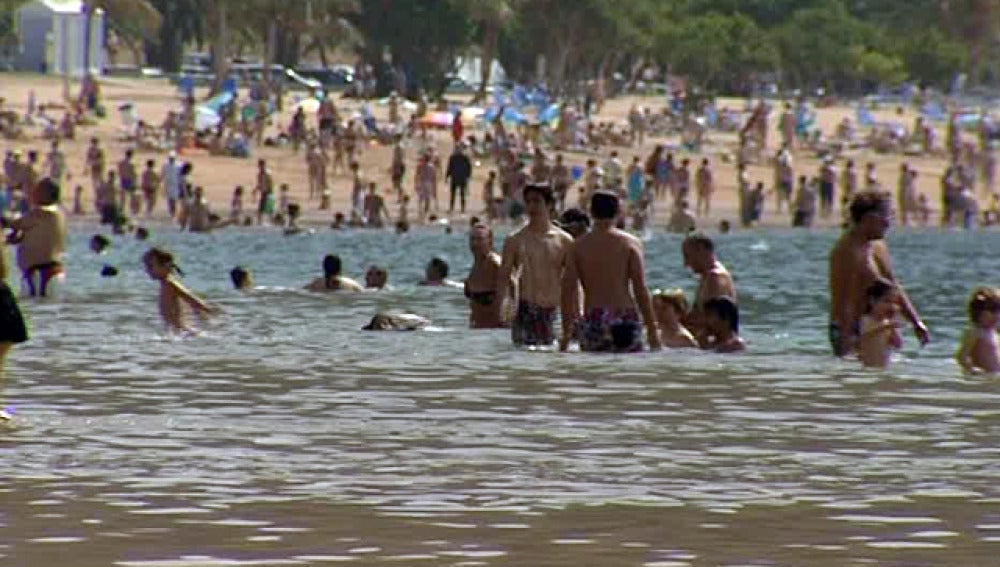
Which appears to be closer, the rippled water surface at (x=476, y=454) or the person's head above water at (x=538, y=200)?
the rippled water surface at (x=476, y=454)

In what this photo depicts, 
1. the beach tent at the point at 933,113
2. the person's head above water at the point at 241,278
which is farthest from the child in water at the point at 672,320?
the beach tent at the point at 933,113

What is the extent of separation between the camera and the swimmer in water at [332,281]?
87.6 ft

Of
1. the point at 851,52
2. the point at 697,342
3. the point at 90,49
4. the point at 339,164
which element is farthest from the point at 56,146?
the point at 851,52

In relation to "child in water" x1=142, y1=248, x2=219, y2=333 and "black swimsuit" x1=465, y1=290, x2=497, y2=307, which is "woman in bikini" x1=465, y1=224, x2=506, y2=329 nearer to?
"black swimsuit" x1=465, y1=290, x2=497, y2=307

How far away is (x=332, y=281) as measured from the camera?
2742 cm

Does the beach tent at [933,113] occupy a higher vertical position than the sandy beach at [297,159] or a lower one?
higher

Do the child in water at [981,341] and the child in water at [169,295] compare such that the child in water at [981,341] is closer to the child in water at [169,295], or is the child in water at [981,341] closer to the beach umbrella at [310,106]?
the child in water at [169,295]

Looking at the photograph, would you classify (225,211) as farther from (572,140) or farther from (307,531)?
(307,531)

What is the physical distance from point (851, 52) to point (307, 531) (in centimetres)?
9764

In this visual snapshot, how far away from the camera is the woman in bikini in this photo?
1969 centimetres

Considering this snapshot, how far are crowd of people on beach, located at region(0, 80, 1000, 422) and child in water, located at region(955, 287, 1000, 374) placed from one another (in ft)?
0.04

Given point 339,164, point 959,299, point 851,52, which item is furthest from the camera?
point 851,52

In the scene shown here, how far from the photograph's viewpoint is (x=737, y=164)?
209 ft

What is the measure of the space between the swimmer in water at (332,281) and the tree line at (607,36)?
5023 cm
